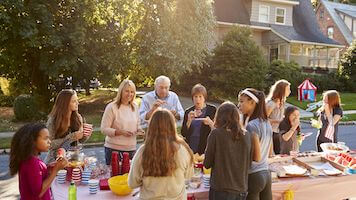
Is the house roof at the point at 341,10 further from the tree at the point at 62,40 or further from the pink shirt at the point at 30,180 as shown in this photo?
the pink shirt at the point at 30,180

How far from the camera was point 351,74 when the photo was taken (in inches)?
1151

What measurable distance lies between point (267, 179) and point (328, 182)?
134 centimetres

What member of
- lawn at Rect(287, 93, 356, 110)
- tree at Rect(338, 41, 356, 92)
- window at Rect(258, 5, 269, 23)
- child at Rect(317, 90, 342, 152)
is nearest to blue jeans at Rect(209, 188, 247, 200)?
child at Rect(317, 90, 342, 152)

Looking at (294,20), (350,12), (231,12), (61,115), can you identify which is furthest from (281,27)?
(61,115)

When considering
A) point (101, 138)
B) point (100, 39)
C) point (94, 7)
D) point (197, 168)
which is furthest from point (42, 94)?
point (197, 168)

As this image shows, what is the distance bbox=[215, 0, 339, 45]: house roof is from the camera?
96.0ft

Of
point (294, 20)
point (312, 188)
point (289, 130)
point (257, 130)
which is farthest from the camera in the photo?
point (294, 20)

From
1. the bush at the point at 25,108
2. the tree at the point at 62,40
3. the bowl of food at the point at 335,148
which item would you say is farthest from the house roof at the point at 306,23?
the bowl of food at the point at 335,148

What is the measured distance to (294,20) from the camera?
108ft

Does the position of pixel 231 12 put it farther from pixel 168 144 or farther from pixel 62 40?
pixel 168 144

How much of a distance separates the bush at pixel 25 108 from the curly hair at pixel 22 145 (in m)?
12.8

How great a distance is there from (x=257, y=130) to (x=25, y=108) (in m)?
13.4

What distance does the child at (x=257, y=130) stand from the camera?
390 cm

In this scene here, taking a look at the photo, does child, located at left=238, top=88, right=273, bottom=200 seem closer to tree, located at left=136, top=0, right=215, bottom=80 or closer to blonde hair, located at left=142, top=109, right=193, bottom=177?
blonde hair, located at left=142, top=109, right=193, bottom=177
